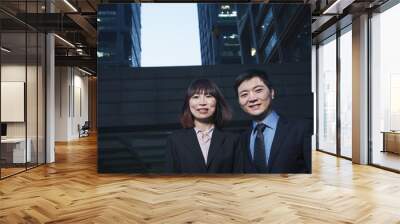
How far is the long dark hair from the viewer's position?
679 centimetres

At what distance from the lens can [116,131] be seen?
692 centimetres

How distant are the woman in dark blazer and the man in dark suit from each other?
26cm

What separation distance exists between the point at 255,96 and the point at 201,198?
7.69ft

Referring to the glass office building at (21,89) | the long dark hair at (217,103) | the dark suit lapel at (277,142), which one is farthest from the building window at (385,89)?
the glass office building at (21,89)

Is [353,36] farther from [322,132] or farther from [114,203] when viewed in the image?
[114,203]

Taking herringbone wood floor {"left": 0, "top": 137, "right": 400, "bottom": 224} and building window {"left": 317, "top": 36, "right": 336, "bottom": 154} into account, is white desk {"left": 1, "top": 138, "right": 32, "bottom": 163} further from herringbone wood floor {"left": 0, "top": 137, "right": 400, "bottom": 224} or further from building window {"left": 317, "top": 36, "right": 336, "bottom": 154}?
building window {"left": 317, "top": 36, "right": 336, "bottom": 154}

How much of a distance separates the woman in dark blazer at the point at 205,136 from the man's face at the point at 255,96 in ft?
1.07

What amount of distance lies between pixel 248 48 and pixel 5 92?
14.2ft

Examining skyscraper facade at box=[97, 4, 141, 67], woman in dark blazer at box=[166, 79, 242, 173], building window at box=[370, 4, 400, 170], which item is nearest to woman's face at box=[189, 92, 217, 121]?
woman in dark blazer at box=[166, 79, 242, 173]

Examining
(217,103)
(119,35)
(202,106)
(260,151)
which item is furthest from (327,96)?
(119,35)

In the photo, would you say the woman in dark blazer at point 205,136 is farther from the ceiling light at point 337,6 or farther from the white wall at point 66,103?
the white wall at point 66,103

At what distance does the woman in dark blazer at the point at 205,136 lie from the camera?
679 cm

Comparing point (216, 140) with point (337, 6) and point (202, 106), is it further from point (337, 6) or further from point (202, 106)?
point (337, 6)

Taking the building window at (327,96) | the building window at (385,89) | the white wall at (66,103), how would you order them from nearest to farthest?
the building window at (385,89)
the building window at (327,96)
the white wall at (66,103)
